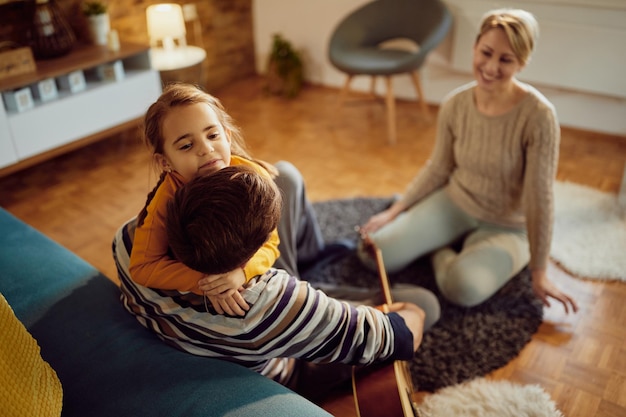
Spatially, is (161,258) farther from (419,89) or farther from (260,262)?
(419,89)

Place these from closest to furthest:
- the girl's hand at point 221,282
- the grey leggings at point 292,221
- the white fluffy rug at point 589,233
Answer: the girl's hand at point 221,282 < the grey leggings at point 292,221 < the white fluffy rug at point 589,233

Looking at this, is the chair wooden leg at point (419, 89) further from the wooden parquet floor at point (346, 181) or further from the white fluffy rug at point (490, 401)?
the white fluffy rug at point (490, 401)

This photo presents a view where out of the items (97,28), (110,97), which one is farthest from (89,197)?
(97,28)

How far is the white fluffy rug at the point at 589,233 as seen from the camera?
1.96m

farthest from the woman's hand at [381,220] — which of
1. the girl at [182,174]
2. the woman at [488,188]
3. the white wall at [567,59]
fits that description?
the white wall at [567,59]

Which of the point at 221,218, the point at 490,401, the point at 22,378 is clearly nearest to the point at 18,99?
the point at 22,378

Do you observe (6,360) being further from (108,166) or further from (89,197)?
(108,166)

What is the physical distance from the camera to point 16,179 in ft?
9.27

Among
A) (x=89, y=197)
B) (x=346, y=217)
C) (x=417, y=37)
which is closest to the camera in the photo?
(x=346, y=217)

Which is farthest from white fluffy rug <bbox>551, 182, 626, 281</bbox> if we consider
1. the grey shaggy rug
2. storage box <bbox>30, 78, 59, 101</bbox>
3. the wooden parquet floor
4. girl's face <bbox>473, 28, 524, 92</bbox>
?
storage box <bbox>30, 78, 59, 101</bbox>

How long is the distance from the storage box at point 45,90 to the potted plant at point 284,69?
1.43 m

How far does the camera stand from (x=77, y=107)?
8.86ft

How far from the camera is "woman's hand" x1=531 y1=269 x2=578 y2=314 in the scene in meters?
1.67

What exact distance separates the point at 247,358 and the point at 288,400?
13 cm
